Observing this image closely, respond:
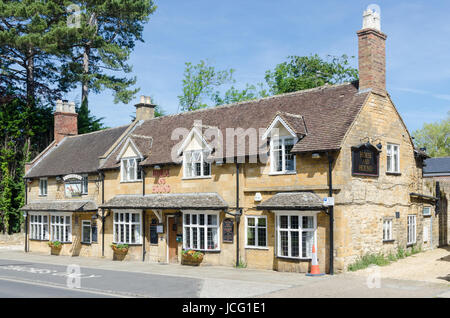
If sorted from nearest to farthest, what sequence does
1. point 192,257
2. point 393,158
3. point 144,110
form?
point 393,158
point 192,257
point 144,110

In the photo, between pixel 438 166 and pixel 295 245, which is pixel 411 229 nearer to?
pixel 295 245

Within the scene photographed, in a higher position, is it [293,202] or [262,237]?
[293,202]

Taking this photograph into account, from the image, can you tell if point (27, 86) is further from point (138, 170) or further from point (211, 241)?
point (211, 241)

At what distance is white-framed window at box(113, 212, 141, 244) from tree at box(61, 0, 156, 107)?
69.1ft

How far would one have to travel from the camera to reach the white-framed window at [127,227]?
90.7 feet

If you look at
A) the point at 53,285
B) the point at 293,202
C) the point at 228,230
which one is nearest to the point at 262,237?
the point at 228,230

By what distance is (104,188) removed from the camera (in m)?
30.0

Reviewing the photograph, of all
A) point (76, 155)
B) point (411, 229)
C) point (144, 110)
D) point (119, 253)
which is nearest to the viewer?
point (411, 229)

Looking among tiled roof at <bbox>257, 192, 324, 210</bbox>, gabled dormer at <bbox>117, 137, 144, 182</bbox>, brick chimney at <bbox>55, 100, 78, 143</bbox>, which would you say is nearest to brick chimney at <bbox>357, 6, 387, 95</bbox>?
tiled roof at <bbox>257, 192, 324, 210</bbox>

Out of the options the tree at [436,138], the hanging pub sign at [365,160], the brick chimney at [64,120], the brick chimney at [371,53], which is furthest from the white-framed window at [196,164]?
the tree at [436,138]

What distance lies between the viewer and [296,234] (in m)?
20.8

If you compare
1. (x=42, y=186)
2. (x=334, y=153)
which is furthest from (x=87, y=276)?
(x=42, y=186)

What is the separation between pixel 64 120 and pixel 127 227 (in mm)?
14763
